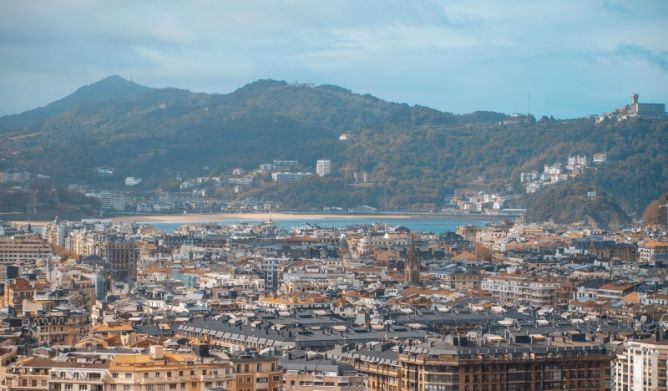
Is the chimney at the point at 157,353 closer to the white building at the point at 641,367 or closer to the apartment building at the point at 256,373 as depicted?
the apartment building at the point at 256,373

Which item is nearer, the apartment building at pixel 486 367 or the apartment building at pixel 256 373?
the apartment building at pixel 256 373

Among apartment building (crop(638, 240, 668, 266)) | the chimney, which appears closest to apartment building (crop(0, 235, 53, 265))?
apartment building (crop(638, 240, 668, 266))

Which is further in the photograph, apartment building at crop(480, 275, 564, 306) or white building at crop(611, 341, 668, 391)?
apartment building at crop(480, 275, 564, 306)

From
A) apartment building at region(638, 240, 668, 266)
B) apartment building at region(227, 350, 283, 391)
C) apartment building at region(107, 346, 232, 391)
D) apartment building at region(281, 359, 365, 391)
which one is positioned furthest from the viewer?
apartment building at region(638, 240, 668, 266)

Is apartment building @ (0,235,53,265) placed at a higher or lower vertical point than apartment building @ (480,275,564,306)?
higher

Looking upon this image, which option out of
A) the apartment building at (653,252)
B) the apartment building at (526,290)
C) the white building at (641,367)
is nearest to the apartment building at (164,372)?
the white building at (641,367)

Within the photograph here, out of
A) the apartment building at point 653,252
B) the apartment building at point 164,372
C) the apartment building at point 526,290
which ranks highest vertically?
the apartment building at point 164,372

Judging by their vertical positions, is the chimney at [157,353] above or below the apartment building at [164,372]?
above

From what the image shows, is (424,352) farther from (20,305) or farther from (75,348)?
(20,305)

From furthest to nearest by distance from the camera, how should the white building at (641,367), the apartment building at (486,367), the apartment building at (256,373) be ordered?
1. the white building at (641,367)
2. the apartment building at (486,367)
3. the apartment building at (256,373)

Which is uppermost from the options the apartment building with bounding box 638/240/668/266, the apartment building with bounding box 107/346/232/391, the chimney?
the chimney

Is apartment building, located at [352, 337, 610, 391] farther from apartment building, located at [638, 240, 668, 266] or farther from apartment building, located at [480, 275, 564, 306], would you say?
apartment building, located at [638, 240, 668, 266]

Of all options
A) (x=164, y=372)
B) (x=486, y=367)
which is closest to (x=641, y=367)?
(x=486, y=367)
